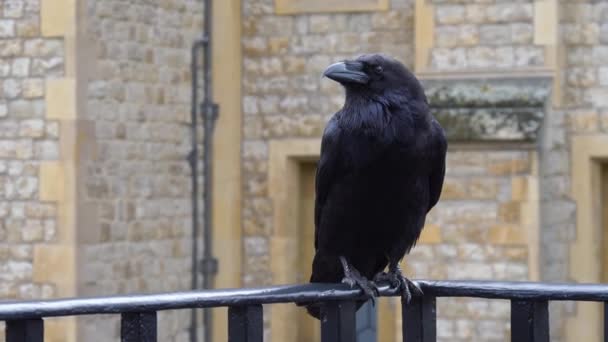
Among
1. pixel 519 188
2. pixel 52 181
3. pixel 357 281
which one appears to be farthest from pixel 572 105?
pixel 357 281

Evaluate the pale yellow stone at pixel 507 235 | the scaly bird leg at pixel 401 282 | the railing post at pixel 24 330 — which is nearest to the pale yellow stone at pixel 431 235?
the pale yellow stone at pixel 507 235

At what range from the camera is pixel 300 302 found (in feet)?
8.30

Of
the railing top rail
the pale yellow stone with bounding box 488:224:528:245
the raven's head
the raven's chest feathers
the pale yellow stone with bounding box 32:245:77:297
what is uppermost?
the raven's head

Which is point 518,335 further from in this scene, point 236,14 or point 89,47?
point 236,14

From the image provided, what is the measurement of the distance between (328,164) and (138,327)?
5.69ft

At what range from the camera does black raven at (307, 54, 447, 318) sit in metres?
3.73

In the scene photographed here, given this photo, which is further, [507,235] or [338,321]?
[507,235]

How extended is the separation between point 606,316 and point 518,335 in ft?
0.66

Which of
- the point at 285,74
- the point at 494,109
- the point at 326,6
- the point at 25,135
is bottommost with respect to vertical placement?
the point at 25,135

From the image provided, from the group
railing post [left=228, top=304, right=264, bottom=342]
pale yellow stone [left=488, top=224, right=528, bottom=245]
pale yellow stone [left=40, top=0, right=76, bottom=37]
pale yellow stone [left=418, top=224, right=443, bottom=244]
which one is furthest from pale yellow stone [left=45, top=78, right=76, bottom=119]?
railing post [left=228, top=304, right=264, bottom=342]

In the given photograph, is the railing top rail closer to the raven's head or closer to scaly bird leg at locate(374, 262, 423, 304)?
scaly bird leg at locate(374, 262, 423, 304)

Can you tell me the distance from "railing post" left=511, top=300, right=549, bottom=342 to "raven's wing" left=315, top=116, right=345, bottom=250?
140cm

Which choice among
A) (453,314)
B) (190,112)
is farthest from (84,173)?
(453,314)

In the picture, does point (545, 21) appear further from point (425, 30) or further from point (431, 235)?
point (431, 235)
